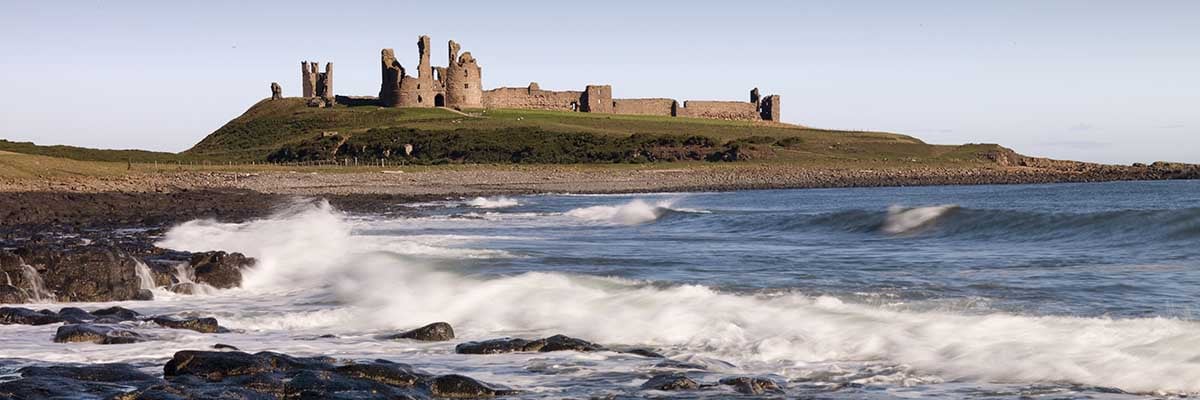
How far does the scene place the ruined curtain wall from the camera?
115m

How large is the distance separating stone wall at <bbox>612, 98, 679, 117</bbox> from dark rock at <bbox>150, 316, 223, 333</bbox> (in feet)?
345

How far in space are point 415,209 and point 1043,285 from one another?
26.6 meters

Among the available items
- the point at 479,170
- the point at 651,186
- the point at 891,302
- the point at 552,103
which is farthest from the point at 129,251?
the point at 552,103

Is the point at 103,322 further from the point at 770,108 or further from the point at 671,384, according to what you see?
the point at 770,108

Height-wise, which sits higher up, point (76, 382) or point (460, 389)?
point (76, 382)

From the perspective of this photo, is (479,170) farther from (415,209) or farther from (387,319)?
(387,319)

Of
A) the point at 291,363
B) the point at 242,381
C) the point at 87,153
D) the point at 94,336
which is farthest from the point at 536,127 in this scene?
the point at 242,381

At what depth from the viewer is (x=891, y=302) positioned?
14938 mm

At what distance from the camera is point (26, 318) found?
44.9 feet

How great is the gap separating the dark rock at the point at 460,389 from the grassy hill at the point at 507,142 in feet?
215

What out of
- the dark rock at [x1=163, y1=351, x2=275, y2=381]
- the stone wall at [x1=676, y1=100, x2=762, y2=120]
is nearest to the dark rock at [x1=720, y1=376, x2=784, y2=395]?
the dark rock at [x1=163, y1=351, x2=275, y2=381]

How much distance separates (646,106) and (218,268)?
102m

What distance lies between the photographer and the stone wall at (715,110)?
4793 inches

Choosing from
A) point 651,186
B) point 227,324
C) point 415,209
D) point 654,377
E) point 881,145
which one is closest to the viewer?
point 654,377
